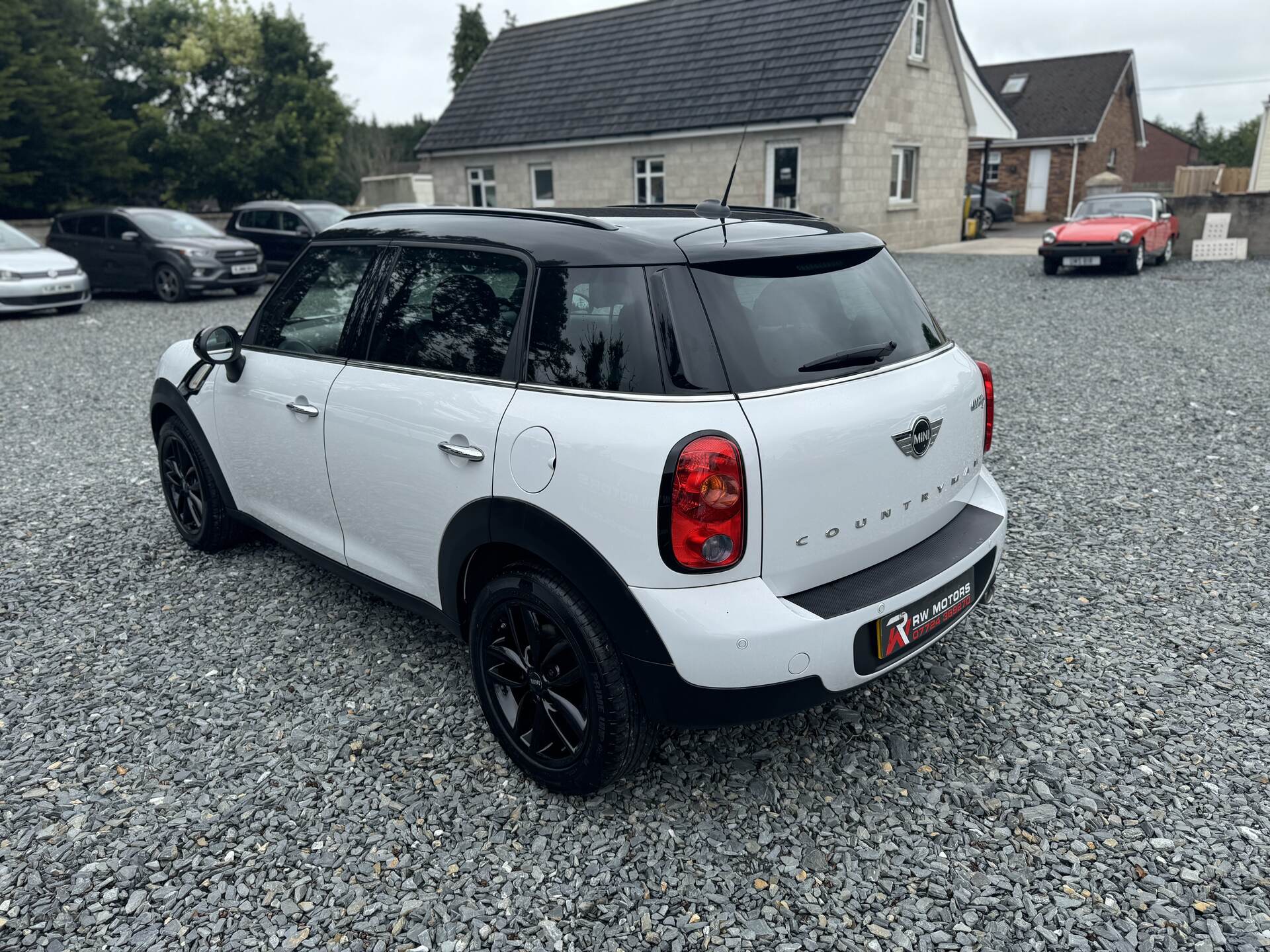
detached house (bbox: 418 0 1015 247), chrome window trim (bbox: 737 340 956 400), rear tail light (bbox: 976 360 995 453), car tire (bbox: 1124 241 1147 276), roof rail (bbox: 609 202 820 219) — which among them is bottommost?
car tire (bbox: 1124 241 1147 276)

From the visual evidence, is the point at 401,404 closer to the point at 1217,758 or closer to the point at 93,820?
the point at 93,820

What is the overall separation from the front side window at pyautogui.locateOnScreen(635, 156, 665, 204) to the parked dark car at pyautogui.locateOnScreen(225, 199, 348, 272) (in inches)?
295

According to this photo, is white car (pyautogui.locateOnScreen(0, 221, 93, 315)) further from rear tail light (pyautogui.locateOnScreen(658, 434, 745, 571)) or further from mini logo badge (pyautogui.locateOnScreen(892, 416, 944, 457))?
mini logo badge (pyautogui.locateOnScreen(892, 416, 944, 457))

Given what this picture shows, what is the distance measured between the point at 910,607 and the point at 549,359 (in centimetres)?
132

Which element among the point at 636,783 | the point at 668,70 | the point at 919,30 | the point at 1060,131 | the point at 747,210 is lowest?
the point at 636,783

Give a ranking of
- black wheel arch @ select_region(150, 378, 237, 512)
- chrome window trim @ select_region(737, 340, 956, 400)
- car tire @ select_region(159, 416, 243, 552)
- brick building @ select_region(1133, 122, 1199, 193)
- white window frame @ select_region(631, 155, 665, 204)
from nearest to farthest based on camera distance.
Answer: chrome window trim @ select_region(737, 340, 956, 400) < black wheel arch @ select_region(150, 378, 237, 512) < car tire @ select_region(159, 416, 243, 552) < white window frame @ select_region(631, 155, 665, 204) < brick building @ select_region(1133, 122, 1199, 193)

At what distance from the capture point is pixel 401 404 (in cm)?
312

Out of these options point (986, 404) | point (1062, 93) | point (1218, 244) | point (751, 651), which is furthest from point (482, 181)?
point (1062, 93)

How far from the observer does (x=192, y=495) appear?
4.72 m

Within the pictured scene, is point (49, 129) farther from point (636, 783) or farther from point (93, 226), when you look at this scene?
point (636, 783)

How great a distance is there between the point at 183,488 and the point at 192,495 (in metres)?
0.11

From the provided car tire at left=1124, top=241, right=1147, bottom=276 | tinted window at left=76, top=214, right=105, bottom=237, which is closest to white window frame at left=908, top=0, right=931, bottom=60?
car tire at left=1124, top=241, right=1147, bottom=276

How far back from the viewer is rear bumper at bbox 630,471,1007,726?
2.40 meters

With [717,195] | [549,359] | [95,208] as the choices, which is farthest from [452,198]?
[549,359]
